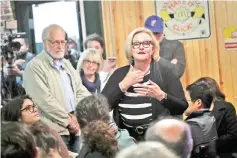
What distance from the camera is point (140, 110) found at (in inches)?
128

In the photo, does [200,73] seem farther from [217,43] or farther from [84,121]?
[84,121]

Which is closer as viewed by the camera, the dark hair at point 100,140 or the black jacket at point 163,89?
the dark hair at point 100,140

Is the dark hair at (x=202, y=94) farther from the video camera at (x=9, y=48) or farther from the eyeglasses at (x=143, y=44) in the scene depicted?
the video camera at (x=9, y=48)

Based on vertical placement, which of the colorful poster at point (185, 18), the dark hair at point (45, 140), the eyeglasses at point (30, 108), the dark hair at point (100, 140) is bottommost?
the dark hair at point (100, 140)

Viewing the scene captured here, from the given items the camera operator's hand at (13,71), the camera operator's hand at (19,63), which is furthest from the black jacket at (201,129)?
the camera operator's hand at (19,63)

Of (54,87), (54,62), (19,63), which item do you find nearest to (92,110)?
(54,87)

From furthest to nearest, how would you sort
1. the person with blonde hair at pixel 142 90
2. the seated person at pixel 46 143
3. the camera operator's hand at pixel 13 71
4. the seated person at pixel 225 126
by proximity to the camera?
1. the camera operator's hand at pixel 13 71
2. the seated person at pixel 225 126
3. the person with blonde hair at pixel 142 90
4. the seated person at pixel 46 143

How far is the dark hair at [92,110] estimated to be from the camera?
9.41 feet

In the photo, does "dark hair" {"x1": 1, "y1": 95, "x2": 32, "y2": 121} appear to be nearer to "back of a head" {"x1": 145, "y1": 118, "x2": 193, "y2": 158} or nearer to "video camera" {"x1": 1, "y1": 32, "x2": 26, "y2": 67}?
"back of a head" {"x1": 145, "y1": 118, "x2": 193, "y2": 158}

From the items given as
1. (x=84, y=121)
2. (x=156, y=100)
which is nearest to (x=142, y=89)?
(x=156, y=100)

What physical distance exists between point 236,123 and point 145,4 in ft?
6.69

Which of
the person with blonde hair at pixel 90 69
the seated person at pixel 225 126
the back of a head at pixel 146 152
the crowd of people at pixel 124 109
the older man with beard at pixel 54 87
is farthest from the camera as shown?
the person with blonde hair at pixel 90 69

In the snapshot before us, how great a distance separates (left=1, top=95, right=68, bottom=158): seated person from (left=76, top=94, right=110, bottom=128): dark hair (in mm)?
206

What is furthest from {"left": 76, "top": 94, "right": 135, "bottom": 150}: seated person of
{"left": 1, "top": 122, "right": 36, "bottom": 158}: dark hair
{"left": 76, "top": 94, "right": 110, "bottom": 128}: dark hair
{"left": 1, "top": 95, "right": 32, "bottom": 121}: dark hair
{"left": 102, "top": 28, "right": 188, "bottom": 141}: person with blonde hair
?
{"left": 1, "top": 122, "right": 36, "bottom": 158}: dark hair
